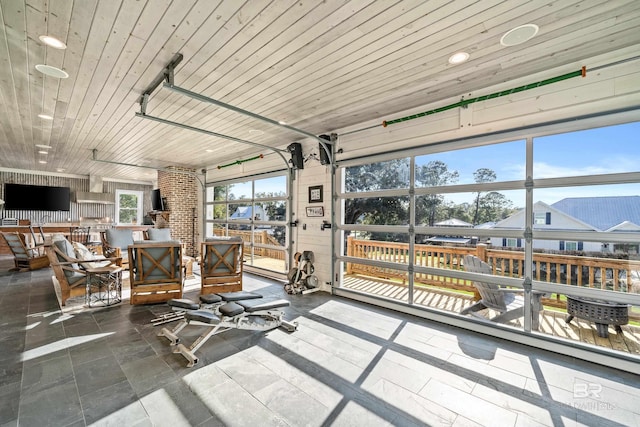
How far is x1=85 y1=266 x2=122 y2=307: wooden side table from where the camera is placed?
13.8 ft

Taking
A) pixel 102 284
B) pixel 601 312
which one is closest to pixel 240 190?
pixel 102 284

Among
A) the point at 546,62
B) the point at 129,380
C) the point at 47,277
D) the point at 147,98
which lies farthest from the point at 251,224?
the point at 546,62

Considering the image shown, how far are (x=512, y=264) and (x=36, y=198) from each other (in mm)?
14584

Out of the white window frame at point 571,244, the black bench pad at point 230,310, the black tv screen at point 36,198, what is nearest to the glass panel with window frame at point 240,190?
the black bench pad at point 230,310

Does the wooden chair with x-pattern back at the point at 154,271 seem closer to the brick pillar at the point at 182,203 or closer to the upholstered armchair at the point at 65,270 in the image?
the upholstered armchair at the point at 65,270

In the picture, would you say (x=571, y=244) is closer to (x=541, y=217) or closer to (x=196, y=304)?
→ (x=541, y=217)

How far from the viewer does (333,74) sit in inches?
123

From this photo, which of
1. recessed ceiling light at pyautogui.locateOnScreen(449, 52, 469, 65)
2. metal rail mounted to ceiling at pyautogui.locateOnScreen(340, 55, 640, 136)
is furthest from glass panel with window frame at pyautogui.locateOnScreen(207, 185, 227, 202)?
recessed ceiling light at pyautogui.locateOnScreen(449, 52, 469, 65)

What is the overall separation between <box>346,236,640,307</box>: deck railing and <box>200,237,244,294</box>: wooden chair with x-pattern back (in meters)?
2.10

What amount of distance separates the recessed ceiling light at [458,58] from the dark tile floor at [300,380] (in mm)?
3003

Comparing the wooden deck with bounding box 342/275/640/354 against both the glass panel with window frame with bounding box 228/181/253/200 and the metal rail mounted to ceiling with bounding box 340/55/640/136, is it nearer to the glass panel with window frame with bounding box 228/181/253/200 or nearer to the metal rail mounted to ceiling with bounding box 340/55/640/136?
the metal rail mounted to ceiling with bounding box 340/55/640/136

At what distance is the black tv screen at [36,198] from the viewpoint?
32.3 feet

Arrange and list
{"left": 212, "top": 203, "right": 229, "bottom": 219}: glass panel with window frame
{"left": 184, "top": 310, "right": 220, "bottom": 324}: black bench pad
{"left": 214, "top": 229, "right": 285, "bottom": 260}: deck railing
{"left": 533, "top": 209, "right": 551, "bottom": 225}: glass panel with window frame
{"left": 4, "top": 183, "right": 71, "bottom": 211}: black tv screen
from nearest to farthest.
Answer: {"left": 184, "top": 310, "right": 220, "bottom": 324}: black bench pad, {"left": 533, "top": 209, "right": 551, "bottom": 225}: glass panel with window frame, {"left": 214, "top": 229, "right": 285, "bottom": 260}: deck railing, {"left": 212, "top": 203, "right": 229, "bottom": 219}: glass panel with window frame, {"left": 4, "top": 183, "right": 71, "bottom": 211}: black tv screen

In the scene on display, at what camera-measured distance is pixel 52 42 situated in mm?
2506
